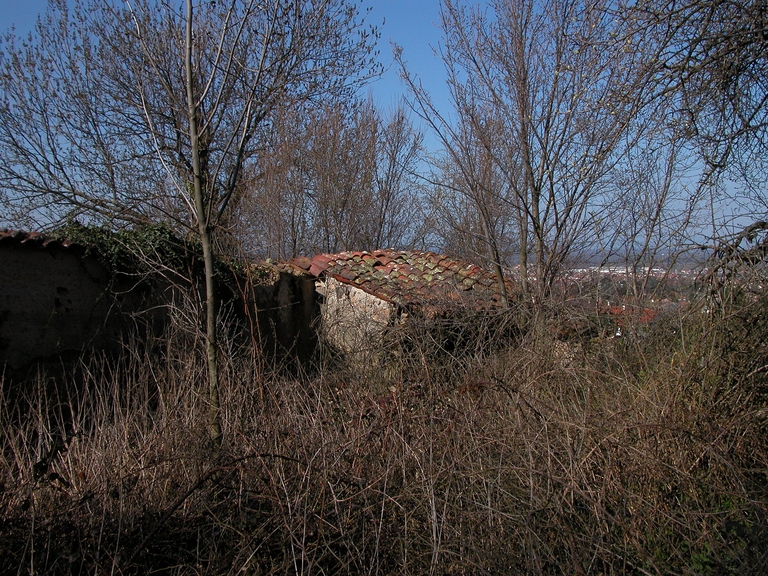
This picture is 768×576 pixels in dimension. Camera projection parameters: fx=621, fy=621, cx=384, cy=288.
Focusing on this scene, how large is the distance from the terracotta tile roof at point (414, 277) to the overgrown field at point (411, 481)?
3.06m

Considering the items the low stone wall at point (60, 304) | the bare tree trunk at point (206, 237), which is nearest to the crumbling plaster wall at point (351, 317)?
the low stone wall at point (60, 304)

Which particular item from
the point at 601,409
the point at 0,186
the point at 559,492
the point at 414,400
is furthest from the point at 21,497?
the point at 0,186

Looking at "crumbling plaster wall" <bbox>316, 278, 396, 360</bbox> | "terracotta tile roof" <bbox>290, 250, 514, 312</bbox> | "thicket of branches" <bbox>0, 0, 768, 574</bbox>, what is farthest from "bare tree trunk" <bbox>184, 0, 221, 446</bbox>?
"terracotta tile roof" <bbox>290, 250, 514, 312</bbox>

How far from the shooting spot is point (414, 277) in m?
9.76

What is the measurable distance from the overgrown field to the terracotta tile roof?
306cm

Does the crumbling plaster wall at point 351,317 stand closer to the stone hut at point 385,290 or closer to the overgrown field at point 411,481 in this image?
the stone hut at point 385,290

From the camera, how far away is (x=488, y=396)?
485cm

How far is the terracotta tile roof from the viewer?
8.02 m

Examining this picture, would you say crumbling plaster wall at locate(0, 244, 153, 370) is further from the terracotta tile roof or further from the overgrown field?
the terracotta tile roof

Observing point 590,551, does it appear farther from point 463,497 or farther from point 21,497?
point 21,497

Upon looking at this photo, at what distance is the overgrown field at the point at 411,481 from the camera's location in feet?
9.84

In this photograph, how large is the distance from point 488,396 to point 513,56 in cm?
534

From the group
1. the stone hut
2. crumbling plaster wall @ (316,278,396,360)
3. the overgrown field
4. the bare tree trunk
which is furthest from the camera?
the stone hut

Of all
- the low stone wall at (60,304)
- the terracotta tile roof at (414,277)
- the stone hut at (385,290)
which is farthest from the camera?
the terracotta tile roof at (414,277)
